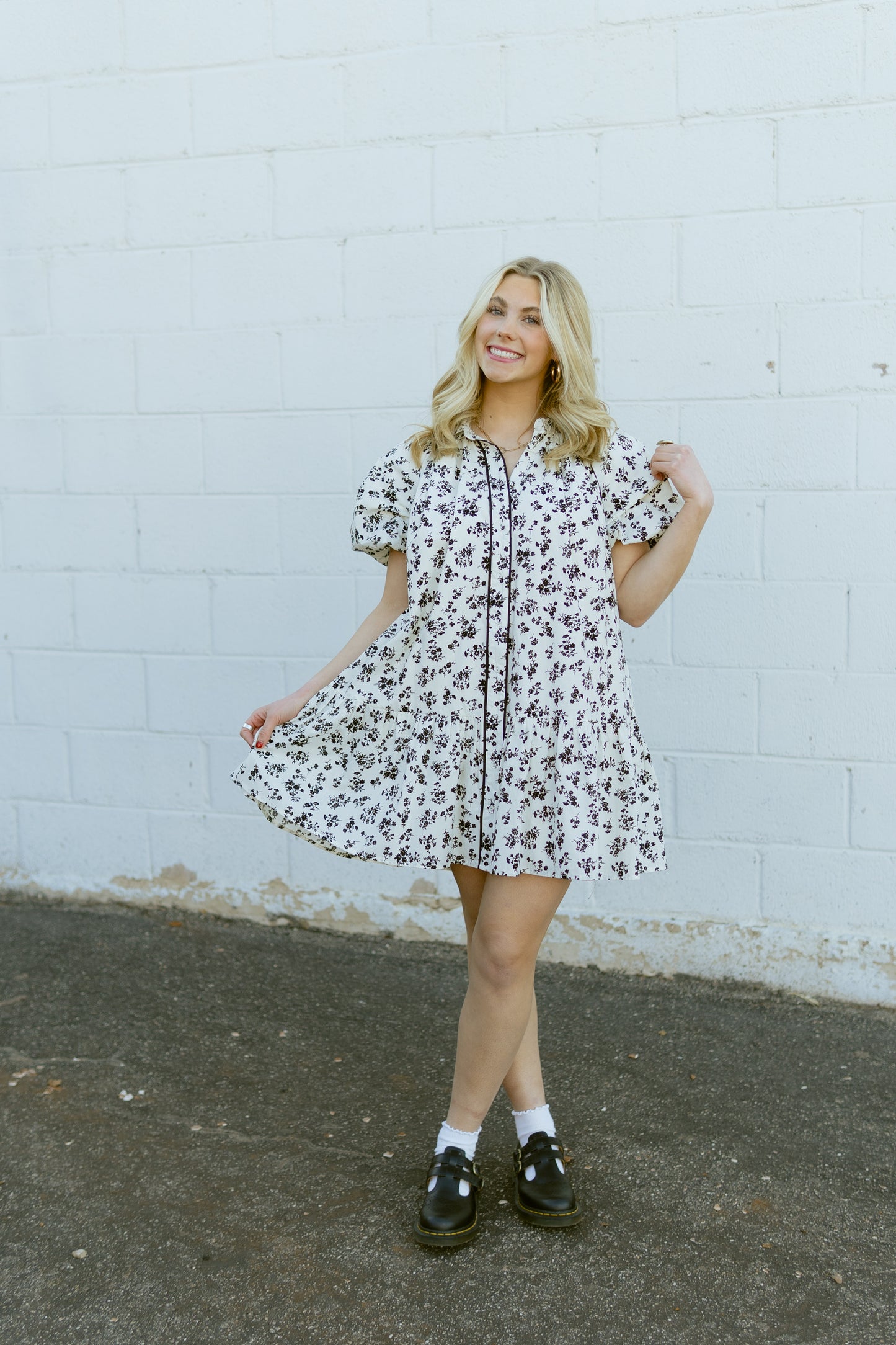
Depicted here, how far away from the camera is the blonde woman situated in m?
2.33

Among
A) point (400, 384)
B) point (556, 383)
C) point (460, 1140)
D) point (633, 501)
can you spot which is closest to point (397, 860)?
point (460, 1140)

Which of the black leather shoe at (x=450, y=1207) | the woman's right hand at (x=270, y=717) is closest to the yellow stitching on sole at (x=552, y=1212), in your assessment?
the black leather shoe at (x=450, y=1207)

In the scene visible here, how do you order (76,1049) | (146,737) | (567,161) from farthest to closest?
(146,737) < (567,161) < (76,1049)

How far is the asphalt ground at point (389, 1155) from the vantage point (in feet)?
7.13

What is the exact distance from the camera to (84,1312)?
7.14 feet

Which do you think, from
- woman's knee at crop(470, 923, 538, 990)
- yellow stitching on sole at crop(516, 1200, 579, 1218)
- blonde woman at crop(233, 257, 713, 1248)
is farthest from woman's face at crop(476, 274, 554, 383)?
yellow stitching on sole at crop(516, 1200, 579, 1218)

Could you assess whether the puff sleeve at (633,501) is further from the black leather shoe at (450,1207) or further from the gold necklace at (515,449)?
the black leather shoe at (450,1207)

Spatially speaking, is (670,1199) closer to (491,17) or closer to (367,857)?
(367,857)

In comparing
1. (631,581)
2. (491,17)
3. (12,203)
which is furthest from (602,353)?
(12,203)

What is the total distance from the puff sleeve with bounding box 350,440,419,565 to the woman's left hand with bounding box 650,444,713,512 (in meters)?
0.51

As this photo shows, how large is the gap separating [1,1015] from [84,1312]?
4.57ft

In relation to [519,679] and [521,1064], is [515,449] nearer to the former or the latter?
[519,679]

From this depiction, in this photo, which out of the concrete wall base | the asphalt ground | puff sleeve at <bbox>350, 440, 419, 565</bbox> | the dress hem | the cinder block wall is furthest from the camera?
the concrete wall base

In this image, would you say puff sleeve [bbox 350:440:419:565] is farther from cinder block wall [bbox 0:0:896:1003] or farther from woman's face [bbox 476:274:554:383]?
cinder block wall [bbox 0:0:896:1003]
